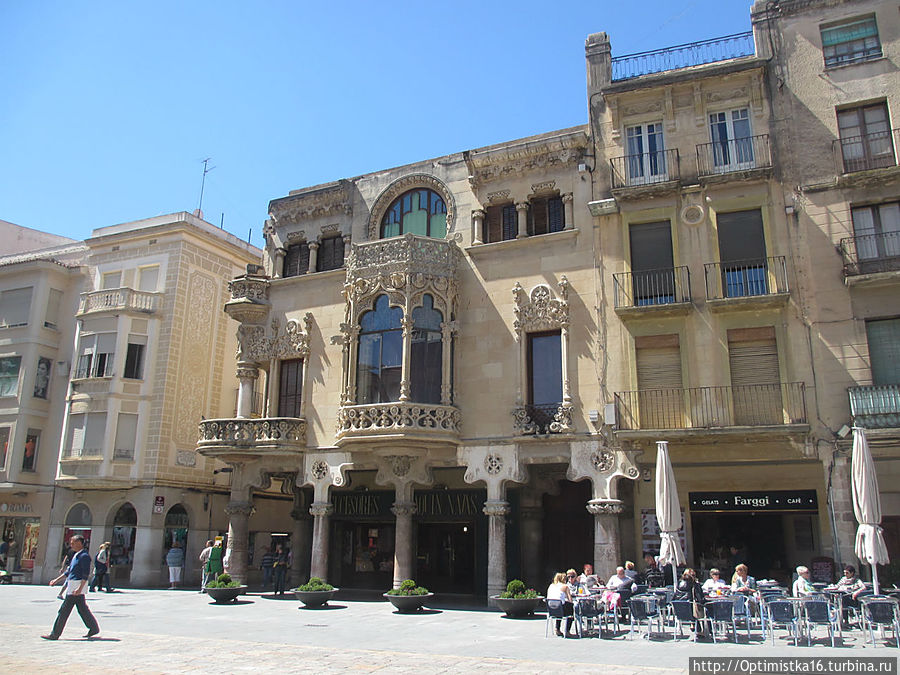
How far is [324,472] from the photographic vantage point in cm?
2475

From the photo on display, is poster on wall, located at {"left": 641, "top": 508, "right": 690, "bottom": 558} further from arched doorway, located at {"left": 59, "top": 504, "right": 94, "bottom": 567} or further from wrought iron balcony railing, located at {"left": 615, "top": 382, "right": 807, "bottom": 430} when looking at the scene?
arched doorway, located at {"left": 59, "top": 504, "right": 94, "bottom": 567}

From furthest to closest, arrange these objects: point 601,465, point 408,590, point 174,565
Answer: point 174,565 → point 601,465 → point 408,590

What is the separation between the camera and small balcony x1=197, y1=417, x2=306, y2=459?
25.0 metres

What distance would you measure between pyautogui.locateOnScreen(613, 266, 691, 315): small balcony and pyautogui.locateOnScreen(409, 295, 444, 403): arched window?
19.0ft

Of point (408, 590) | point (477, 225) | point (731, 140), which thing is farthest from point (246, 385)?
point (731, 140)

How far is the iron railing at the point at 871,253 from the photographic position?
19828mm

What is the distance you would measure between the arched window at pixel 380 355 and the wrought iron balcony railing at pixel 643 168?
8.12 m

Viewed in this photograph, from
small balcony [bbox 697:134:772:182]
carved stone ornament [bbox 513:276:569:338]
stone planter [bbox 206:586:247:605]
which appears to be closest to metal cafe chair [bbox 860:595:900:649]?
carved stone ornament [bbox 513:276:569:338]

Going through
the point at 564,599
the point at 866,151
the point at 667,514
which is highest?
the point at 866,151

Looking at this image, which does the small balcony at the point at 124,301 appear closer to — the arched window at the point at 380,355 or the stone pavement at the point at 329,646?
the arched window at the point at 380,355

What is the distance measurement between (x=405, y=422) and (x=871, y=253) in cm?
1381

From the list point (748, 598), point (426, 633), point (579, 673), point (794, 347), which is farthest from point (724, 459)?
point (579, 673)

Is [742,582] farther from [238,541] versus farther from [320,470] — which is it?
[238,541]

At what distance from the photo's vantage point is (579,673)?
1081 cm
